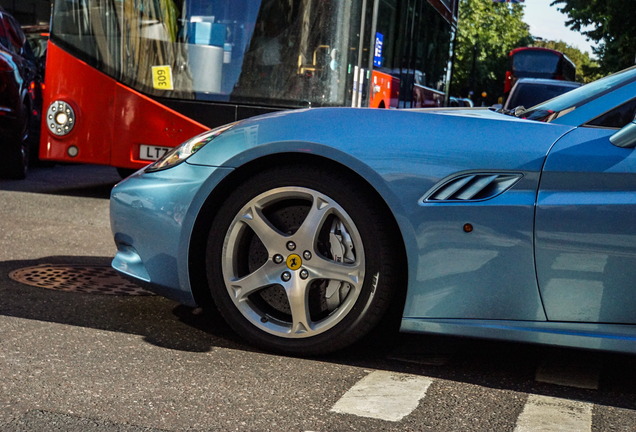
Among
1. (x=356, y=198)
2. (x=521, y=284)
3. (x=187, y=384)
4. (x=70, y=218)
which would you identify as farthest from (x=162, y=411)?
(x=70, y=218)

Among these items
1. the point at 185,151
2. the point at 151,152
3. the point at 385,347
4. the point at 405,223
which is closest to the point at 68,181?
the point at 151,152

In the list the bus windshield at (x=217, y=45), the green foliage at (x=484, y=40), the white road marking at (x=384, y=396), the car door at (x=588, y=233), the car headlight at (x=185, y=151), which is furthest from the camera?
the green foliage at (x=484, y=40)

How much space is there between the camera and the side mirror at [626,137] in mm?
2969

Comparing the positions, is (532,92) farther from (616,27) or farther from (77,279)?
(616,27)

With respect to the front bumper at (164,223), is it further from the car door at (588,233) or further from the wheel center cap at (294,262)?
the car door at (588,233)

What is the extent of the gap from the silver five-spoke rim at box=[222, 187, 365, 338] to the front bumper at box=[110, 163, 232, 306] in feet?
0.62

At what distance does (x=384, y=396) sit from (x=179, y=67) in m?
5.75

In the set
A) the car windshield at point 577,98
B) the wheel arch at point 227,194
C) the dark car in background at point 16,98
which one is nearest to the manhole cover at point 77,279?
the wheel arch at point 227,194

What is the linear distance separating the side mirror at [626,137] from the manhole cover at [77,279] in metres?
2.48

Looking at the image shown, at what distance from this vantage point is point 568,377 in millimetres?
3312

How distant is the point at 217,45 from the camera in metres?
7.95

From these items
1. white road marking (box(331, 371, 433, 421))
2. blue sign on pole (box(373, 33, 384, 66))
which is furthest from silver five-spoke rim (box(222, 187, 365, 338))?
blue sign on pole (box(373, 33, 384, 66))

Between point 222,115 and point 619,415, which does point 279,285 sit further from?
point 222,115

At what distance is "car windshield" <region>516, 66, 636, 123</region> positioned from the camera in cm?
328
